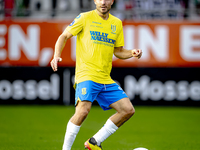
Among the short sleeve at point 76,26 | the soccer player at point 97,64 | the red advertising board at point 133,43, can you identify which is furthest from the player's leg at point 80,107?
the red advertising board at point 133,43

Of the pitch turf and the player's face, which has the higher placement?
the player's face

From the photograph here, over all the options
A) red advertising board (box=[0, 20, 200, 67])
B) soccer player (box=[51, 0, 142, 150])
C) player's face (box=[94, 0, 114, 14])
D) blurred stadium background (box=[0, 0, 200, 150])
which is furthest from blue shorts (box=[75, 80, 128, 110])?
red advertising board (box=[0, 20, 200, 67])

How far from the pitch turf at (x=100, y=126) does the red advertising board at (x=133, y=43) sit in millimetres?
1475

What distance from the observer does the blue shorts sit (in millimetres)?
4305

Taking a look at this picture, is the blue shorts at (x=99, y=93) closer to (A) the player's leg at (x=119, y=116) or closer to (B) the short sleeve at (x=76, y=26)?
(A) the player's leg at (x=119, y=116)

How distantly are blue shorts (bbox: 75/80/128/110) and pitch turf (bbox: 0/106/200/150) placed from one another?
1.20 m

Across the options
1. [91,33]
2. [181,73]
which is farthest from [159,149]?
[181,73]

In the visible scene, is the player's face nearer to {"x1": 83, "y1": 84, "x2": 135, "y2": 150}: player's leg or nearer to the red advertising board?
{"x1": 83, "y1": 84, "x2": 135, "y2": 150}: player's leg

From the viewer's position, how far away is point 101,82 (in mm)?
4461

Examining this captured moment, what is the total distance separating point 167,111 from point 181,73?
138 centimetres

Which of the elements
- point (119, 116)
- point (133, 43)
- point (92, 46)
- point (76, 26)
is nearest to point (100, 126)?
point (119, 116)

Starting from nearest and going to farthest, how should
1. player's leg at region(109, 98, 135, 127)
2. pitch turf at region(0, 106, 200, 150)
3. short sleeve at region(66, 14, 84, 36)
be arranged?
short sleeve at region(66, 14, 84, 36), player's leg at region(109, 98, 135, 127), pitch turf at region(0, 106, 200, 150)

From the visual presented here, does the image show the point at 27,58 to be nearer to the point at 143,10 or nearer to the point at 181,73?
the point at 143,10

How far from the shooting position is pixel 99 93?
178 inches
